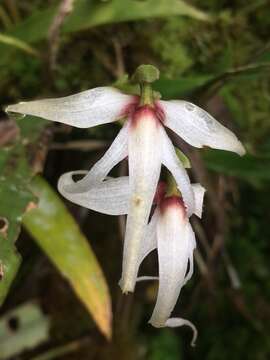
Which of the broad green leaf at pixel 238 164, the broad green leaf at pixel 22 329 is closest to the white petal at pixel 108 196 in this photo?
the broad green leaf at pixel 238 164

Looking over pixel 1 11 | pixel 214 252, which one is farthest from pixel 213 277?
pixel 1 11

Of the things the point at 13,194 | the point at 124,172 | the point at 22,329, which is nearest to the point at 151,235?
the point at 13,194

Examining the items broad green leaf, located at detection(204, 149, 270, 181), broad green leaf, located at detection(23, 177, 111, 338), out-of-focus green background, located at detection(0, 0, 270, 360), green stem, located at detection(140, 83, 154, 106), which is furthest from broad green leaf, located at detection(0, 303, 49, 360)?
green stem, located at detection(140, 83, 154, 106)

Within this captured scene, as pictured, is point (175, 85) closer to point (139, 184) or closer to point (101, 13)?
point (101, 13)

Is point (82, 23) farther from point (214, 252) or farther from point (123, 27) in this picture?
point (214, 252)

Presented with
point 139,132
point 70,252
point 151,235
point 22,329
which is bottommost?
point 22,329

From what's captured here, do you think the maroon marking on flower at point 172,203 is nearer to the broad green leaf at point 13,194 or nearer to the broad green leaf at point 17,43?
the broad green leaf at point 13,194

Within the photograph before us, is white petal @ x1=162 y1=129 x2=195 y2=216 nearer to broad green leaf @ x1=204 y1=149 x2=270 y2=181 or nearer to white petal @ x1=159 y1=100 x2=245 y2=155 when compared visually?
white petal @ x1=159 y1=100 x2=245 y2=155
